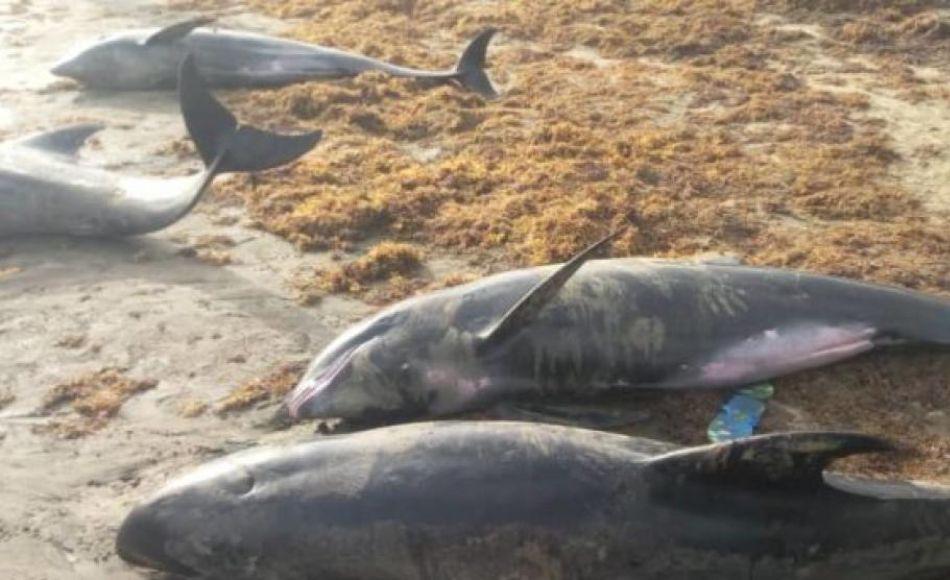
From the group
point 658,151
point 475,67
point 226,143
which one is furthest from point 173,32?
point 658,151

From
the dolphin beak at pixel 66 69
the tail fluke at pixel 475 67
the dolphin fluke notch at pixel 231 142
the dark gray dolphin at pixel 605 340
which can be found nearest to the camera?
the dark gray dolphin at pixel 605 340

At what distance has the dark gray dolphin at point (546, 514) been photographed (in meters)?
3.90

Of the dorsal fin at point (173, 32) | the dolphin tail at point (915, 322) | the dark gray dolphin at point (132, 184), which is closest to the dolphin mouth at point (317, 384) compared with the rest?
the dark gray dolphin at point (132, 184)

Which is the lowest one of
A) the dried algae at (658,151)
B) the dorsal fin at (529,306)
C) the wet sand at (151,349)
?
the wet sand at (151,349)

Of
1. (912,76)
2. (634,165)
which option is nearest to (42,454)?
(634,165)

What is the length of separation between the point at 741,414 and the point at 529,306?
1.16 metres

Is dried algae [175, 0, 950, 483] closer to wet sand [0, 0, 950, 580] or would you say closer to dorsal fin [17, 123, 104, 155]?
wet sand [0, 0, 950, 580]

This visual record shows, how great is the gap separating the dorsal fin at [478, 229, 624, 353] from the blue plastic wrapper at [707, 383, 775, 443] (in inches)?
39.2

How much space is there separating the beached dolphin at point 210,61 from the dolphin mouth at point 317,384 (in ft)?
18.6

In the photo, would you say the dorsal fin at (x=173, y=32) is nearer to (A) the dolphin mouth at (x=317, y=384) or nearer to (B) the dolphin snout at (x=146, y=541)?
(A) the dolphin mouth at (x=317, y=384)

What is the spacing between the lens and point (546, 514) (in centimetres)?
404

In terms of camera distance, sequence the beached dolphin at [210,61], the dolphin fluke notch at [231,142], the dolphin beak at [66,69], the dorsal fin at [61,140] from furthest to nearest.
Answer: the dolphin beak at [66,69] < the beached dolphin at [210,61] < the dorsal fin at [61,140] < the dolphin fluke notch at [231,142]

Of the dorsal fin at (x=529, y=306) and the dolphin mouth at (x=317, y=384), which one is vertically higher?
the dorsal fin at (x=529, y=306)

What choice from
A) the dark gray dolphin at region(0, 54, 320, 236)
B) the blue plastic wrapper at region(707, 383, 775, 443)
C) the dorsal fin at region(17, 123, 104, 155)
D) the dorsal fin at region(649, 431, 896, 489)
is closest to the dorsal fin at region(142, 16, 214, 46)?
the dorsal fin at region(17, 123, 104, 155)
